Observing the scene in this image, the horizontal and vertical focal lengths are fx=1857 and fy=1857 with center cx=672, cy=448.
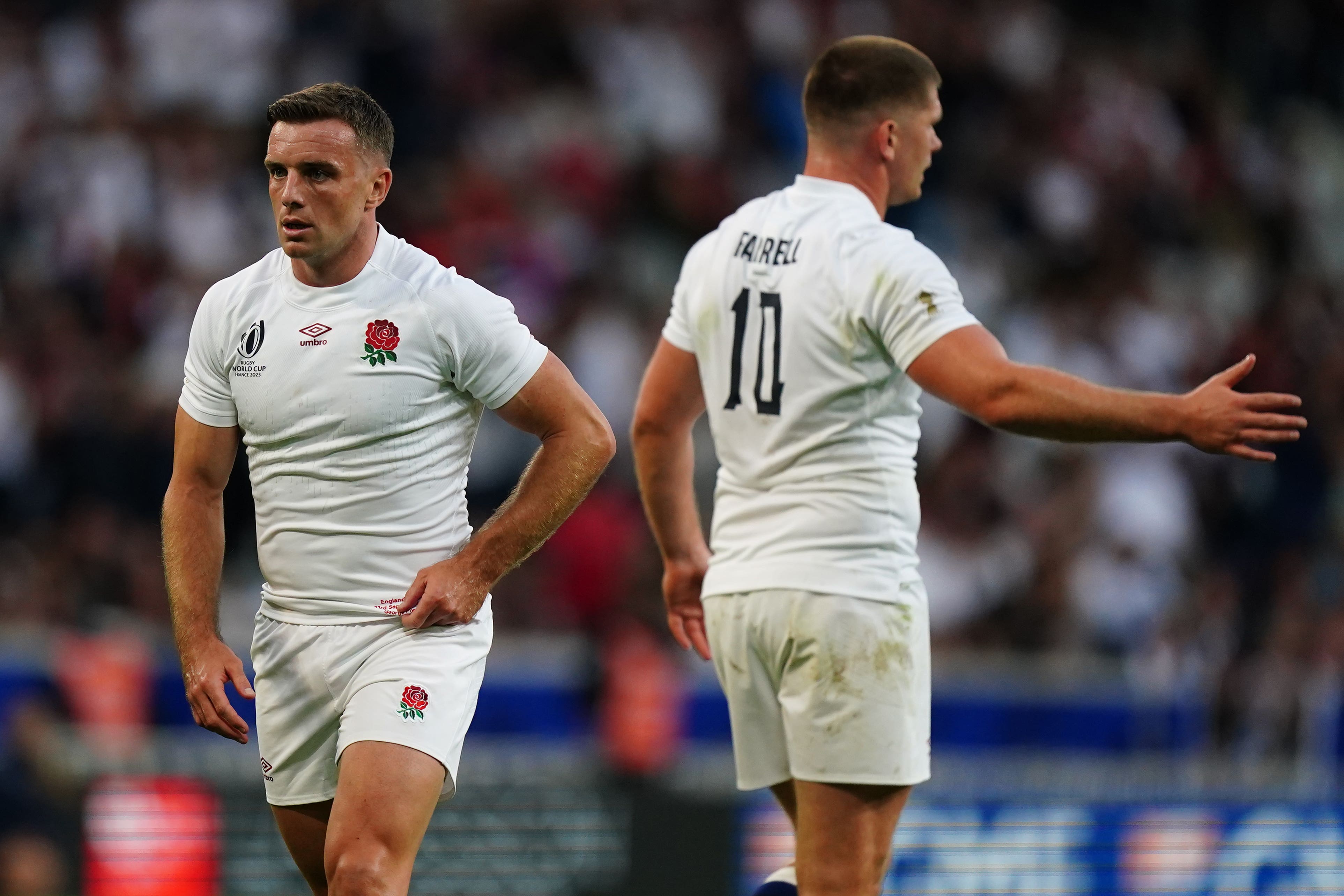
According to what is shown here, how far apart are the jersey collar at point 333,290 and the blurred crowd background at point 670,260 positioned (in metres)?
4.95

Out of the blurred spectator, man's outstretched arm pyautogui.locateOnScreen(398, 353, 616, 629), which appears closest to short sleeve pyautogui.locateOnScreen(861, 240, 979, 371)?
man's outstretched arm pyautogui.locateOnScreen(398, 353, 616, 629)

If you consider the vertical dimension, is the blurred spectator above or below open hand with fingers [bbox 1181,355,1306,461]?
below

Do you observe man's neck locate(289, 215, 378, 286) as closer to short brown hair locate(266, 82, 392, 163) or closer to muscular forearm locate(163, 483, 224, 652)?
short brown hair locate(266, 82, 392, 163)

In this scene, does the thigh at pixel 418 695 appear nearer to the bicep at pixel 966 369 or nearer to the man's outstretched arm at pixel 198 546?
the man's outstretched arm at pixel 198 546

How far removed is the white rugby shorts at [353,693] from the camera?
178 inches

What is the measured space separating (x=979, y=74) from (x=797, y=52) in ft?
5.12

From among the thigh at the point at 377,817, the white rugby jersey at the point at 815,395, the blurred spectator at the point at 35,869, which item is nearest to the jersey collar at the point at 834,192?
the white rugby jersey at the point at 815,395

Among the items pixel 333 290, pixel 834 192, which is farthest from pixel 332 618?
pixel 834 192

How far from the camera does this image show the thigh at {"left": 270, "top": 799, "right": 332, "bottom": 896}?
15.6 ft

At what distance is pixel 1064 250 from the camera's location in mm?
14586

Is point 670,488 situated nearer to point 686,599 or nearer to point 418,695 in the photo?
point 686,599

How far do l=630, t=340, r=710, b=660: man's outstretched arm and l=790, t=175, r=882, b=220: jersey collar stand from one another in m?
0.60

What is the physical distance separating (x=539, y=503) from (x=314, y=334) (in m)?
0.71

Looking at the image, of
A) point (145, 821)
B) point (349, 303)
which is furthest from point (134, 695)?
point (349, 303)
